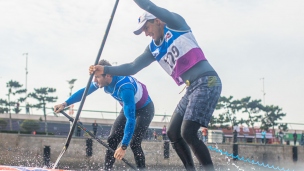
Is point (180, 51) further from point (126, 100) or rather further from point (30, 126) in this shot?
point (30, 126)

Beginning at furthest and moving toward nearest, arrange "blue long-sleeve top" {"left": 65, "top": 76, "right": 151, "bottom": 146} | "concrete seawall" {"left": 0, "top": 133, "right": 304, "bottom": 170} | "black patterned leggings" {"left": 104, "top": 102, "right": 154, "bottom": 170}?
1. "concrete seawall" {"left": 0, "top": 133, "right": 304, "bottom": 170}
2. "black patterned leggings" {"left": 104, "top": 102, "right": 154, "bottom": 170}
3. "blue long-sleeve top" {"left": 65, "top": 76, "right": 151, "bottom": 146}

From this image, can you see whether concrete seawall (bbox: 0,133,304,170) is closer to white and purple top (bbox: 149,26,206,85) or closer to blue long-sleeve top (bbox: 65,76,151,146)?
blue long-sleeve top (bbox: 65,76,151,146)

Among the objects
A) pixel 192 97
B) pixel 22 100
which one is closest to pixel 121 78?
pixel 192 97

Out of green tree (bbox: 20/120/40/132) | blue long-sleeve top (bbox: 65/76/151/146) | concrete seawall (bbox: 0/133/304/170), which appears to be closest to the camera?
blue long-sleeve top (bbox: 65/76/151/146)

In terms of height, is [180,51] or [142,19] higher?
[142,19]

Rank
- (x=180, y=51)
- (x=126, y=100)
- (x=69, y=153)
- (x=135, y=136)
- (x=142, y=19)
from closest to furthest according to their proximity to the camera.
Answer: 1. (x=180, y=51)
2. (x=142, y=19)
3. (x=126, y=100)
4. (x=135, y=136)
5. (x=69, y=153)

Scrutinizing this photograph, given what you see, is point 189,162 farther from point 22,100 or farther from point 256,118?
point 256,118

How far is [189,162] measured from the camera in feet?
15.0

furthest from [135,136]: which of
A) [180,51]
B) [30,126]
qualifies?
[30,126]

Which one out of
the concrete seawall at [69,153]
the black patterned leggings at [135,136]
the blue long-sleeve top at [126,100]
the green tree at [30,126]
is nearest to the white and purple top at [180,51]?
the blue long-sleeve top at [126,100]

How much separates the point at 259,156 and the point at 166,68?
68.2 ft

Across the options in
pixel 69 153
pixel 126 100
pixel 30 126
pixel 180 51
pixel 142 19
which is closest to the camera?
pixel 180 51

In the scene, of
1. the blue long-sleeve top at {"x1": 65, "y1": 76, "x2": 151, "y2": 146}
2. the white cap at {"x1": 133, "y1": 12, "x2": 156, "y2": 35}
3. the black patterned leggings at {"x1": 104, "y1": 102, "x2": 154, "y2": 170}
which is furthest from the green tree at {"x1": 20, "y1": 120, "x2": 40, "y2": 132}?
the white cap at {"x1": 133, "y1": 12, "x2": 156, "y2": 35}

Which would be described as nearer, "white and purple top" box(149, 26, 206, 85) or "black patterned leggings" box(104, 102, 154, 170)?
"white and purple top" box(149, 26, 206, 85)
